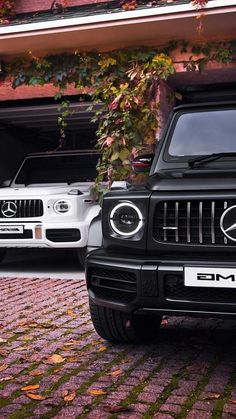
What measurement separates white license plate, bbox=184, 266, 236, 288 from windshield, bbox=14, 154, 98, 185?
6.07 meters

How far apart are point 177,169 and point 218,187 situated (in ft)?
2.77

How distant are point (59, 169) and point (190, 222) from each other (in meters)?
6.33

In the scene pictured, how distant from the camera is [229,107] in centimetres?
442

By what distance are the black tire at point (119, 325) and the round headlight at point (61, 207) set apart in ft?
12.1

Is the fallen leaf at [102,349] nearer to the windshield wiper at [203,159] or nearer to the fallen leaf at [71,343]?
the fallen leaf at [71,343]

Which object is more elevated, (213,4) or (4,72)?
(213,4)

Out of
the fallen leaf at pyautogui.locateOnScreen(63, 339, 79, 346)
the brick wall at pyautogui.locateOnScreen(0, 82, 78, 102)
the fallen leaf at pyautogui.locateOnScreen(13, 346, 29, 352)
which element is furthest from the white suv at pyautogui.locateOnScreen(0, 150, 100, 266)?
the fallen leaf at pyautogui.locateOnScreen(13, 346, 29, 352)

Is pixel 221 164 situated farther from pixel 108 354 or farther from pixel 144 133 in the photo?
pixel 144 133

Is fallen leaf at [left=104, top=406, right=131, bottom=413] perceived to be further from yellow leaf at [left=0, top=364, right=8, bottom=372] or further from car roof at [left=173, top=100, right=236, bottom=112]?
car roof at [left=173, top=100, right=236, bottom=112]

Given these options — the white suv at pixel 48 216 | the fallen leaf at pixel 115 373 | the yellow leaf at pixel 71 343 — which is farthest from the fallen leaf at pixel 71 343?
the white suv at pixel 48 216

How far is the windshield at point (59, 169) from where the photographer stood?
9.25m

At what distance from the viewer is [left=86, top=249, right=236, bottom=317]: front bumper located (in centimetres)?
316

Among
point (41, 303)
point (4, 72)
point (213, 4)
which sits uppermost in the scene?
point (213, 4)

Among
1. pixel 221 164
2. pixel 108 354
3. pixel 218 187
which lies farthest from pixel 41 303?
pixel 218 187
